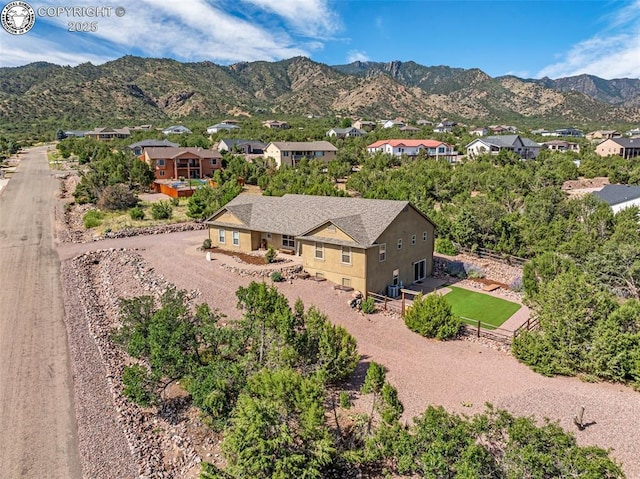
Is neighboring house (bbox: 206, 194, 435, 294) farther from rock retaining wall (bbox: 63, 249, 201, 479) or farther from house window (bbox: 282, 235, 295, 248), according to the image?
rock retaining wall (bbox: 63, 249, 201, 479)

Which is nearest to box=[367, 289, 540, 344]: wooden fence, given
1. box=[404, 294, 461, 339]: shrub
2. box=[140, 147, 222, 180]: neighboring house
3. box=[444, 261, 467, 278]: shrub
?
box=[404, 294, 461, 339]: shrub

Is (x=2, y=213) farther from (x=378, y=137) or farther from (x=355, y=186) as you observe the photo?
(x=378, y=137)

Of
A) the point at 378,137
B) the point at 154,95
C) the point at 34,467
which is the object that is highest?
the point at 154,95

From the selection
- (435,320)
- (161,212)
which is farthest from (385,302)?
(161,212)

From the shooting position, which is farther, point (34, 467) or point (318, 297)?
point (318, 297)

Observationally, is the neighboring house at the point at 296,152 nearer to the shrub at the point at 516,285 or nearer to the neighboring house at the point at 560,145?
the neighboring house at the point at 560,145

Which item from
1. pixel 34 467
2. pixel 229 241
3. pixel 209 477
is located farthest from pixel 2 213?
pixel 209 477

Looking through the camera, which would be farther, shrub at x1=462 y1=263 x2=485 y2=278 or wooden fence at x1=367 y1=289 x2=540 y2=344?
shrub at x1=462 y1=263 x2=485 y2=278
